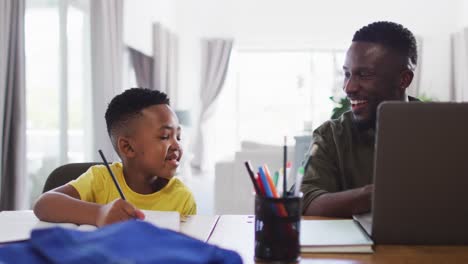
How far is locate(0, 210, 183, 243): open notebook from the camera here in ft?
2.94

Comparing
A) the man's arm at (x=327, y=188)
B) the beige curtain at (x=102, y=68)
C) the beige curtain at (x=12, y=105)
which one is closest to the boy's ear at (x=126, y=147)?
the man's arm at (x=327, y=188)

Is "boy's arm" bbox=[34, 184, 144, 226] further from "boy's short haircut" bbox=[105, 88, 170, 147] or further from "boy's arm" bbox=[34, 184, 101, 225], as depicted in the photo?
"boy's short haircut" bbox=[105, 88, 170, 147]

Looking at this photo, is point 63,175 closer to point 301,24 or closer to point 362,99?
point 362,99

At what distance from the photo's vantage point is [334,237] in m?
0.85

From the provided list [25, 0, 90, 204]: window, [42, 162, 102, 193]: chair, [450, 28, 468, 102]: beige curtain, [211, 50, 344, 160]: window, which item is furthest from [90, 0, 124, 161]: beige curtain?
[450, 28, 468, 102]: beige curtain

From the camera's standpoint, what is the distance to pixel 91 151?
13.7ft

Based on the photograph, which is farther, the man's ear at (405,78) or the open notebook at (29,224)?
the man's ear at (405,78)

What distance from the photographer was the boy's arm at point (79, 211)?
0.88 meters

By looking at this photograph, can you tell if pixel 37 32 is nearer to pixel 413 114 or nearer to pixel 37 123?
pixel 37 123

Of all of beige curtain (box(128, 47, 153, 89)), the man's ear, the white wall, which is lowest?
the man's ear

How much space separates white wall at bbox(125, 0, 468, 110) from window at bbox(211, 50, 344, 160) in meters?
0.22

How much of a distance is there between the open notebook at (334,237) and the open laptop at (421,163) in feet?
0.19

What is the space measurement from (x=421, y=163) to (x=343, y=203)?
287mm

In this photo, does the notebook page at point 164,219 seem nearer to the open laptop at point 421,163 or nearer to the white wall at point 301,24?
the open laptop at point 421,163
